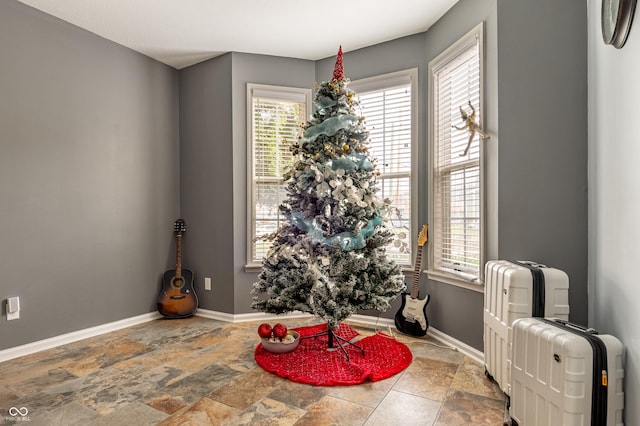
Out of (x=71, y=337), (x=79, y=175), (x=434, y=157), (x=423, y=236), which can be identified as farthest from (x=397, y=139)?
(x=71, y=337)

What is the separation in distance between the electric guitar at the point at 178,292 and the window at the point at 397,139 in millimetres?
1982

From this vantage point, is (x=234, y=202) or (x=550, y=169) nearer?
(x=550, y=169)

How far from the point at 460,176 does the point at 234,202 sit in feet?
6.65

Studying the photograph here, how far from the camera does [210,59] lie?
380 cm

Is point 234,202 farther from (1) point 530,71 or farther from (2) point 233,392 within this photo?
(1) point 530,71

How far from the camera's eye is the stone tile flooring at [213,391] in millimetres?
Answer: 1904

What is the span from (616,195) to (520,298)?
1.99 feet

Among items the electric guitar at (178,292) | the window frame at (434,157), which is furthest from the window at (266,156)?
the window frame at (434,157)

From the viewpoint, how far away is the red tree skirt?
7.70 ft

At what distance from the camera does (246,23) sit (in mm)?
3119

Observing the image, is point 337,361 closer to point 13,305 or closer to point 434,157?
point 434,157

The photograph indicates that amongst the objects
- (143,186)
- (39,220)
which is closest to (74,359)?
(39,220)

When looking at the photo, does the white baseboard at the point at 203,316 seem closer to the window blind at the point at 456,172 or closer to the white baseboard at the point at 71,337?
the white baseboard at the point at 71,337

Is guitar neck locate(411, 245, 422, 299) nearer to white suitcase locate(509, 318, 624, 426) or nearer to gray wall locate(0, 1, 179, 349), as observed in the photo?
white suitcase locate(509, 318, 624, 426)
